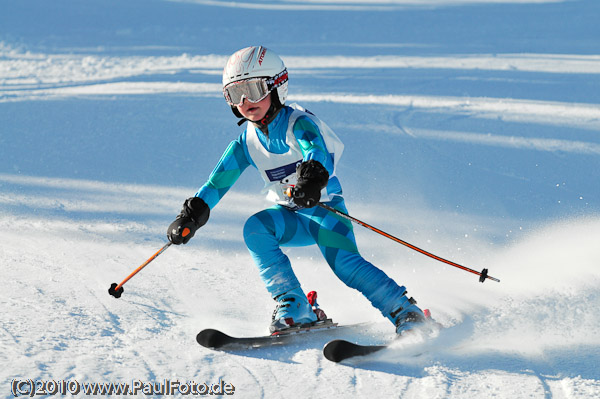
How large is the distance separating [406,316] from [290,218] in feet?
2.54

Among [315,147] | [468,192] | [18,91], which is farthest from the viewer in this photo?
[18,91]

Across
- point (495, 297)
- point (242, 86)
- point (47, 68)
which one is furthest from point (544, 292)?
point (47, 68)

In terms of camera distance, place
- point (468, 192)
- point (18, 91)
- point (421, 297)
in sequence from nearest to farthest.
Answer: point (421, 297) → point (468, 192) → point (18, 91)

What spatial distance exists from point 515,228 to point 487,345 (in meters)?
2.22

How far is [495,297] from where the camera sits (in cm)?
379

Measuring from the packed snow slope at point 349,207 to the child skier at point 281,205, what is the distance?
0.22 metres

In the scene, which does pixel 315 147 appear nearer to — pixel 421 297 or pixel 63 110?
pixel 421 297

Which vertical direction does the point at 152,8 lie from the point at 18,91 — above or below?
above

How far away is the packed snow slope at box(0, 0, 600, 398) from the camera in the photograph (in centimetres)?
291

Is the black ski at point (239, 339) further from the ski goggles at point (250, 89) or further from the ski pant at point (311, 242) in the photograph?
the ski goggles at point (250, 89)

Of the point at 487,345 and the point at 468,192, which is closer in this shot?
the point at 487,345

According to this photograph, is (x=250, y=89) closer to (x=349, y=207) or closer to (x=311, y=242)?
→ (x=311, y=242)

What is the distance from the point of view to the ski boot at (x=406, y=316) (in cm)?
325

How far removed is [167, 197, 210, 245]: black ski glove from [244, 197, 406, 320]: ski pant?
0.24 metres
